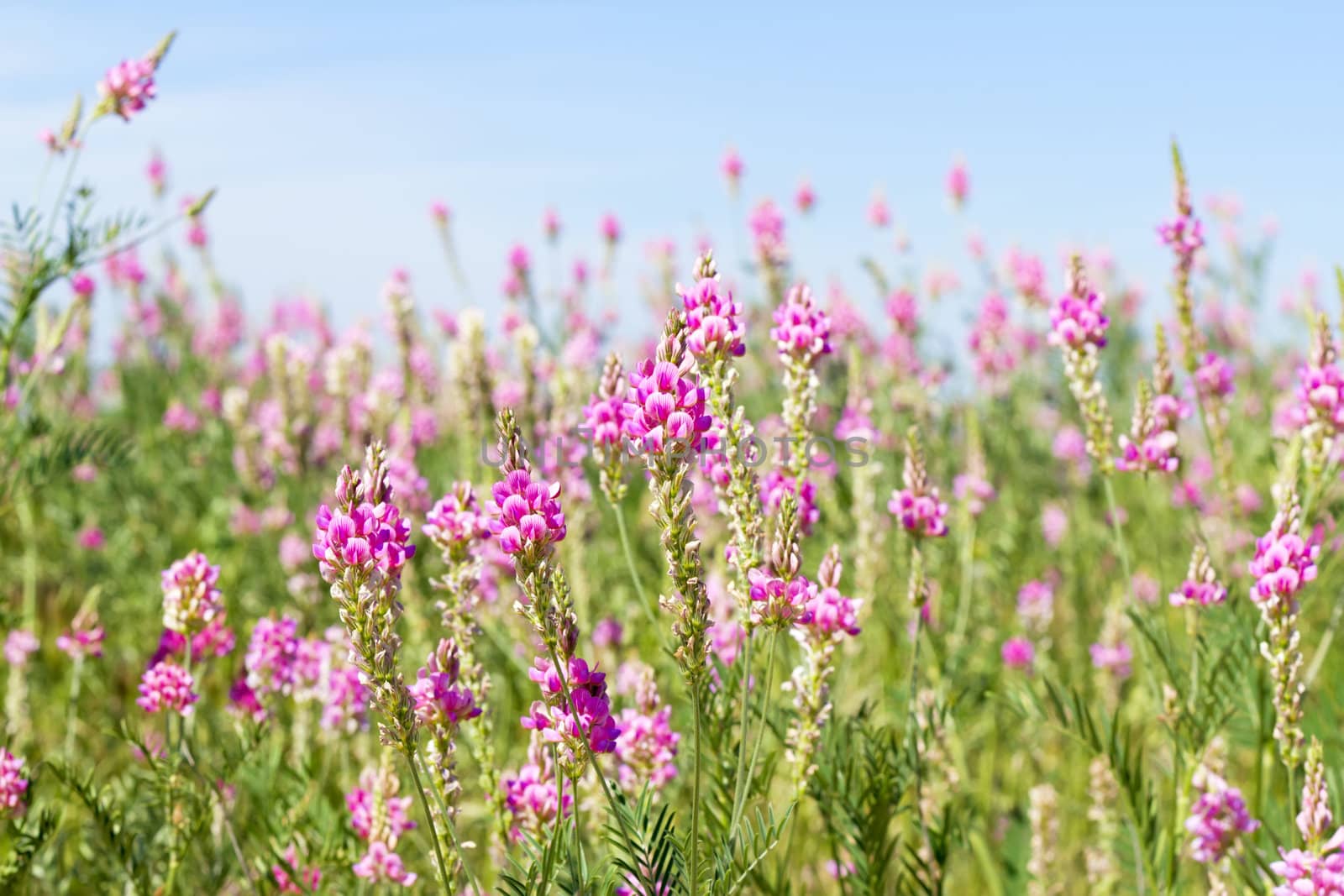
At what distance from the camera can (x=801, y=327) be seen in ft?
7.64

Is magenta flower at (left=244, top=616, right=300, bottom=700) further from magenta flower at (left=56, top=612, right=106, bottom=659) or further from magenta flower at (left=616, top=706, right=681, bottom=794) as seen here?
magenta flower at (left=616, top=706, right=681, bottom=794)

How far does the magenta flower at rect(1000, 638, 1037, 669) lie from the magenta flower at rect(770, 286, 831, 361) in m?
2.86

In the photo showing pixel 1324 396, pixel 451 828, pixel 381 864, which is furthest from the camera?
pixel 1324 396

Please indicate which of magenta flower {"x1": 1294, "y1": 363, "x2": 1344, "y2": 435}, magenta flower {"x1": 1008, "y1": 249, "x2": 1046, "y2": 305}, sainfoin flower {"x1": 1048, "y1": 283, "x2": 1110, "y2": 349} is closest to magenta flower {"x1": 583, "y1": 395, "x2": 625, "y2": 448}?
sainfoin flower {"x1": 1048, "y1": 283, "x2": 1110, "y2": 349}

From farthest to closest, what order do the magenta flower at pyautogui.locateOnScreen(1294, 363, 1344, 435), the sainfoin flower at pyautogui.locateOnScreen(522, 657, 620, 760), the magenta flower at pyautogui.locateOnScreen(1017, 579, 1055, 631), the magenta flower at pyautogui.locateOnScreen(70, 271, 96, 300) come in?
1. the magenta flower at pyautogui.locateOnScreen(70, 271, 96, 300)
2. the magenta flower at pyautogui.locateOnScreen(1017, 579, 1055, 631)
3. the magenta flower at pyautogui.locateOnScreen(1294, 363, 1344, 435)
4. the sainfoin flower at pyautogui.locateOnScreen(522, 657, 620, 760)

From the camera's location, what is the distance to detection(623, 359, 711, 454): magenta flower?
1.69 m

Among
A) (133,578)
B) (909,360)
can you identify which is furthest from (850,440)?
(133,578)

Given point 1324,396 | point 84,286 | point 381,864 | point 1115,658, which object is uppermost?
point 1324,396

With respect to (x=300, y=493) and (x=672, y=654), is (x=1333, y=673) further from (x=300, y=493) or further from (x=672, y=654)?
(x=300, y=493)

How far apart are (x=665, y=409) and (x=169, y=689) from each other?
1537mm

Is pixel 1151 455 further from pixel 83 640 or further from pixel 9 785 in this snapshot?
pixel 83 640

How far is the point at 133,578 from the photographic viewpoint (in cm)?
593

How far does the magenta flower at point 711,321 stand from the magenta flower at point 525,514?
15.6 inches

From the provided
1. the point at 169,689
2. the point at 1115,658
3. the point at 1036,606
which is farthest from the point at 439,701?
the point at 1036,606
